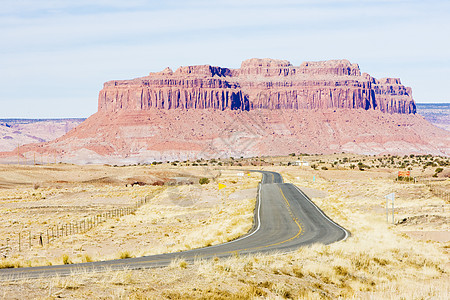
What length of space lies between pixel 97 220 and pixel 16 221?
263 inches

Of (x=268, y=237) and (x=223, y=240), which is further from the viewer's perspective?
(x=268, y=237)

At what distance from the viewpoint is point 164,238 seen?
35.8m

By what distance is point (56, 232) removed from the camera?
129ft

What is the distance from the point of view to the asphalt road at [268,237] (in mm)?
18375

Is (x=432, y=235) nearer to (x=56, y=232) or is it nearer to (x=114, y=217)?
(x=56, y=232)

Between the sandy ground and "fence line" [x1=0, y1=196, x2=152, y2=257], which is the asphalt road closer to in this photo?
the sandy ground

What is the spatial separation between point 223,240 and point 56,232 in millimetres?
16166

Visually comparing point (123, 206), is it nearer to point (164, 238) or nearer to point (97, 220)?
point (97, 220)

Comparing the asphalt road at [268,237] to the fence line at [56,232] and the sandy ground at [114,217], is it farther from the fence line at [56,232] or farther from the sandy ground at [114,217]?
the fence line at [56,232]

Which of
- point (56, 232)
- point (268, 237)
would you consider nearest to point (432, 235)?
point (268, 237)

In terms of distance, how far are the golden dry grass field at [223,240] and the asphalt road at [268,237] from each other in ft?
3.71

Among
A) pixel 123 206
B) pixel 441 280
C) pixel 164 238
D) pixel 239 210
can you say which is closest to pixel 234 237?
pixel 164 238

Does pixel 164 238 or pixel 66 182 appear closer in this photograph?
pixel 164 238

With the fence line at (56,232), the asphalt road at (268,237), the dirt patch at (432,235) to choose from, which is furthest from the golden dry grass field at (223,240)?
the asphalt road at (268,237)
